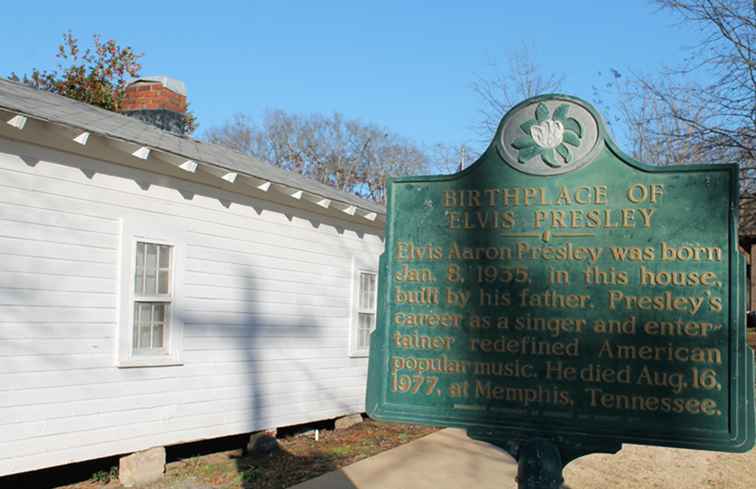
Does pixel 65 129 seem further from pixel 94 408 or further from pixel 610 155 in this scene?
pixel 610 155

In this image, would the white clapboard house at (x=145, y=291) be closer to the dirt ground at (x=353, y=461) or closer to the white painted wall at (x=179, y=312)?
the white painted wall at (x=179, y=312)

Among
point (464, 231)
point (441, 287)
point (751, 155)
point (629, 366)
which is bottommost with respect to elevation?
point (629, 366)

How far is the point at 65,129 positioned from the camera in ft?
24.2

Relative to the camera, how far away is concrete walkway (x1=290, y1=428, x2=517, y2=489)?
824 cm

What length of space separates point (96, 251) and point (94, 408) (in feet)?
5.05

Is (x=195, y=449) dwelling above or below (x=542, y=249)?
below

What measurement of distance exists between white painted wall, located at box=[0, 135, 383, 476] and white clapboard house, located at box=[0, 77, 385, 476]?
0.02 m

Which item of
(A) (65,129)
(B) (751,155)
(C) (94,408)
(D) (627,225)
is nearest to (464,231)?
(D) (627,225)

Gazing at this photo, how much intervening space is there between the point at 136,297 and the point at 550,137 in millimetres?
5793

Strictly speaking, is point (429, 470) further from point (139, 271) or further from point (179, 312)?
point (139, 271)

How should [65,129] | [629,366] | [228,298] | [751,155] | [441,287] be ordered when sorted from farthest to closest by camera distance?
1. [751,155]
2. [228,298]
3. [65,129]
4. [441,287]
5. [629,366]

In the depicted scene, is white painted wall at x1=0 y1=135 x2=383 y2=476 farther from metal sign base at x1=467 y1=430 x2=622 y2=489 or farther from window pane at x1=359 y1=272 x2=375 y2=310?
metal sign base at x1=467 y1=430 x2=622 y2=489

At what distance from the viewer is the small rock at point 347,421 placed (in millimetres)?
12164

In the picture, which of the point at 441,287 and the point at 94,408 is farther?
the point at 94,408
